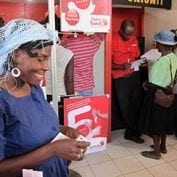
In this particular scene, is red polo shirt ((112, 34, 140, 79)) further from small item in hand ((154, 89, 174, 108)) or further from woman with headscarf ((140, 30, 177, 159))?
small item in hand ((154, 89, 174, 108))

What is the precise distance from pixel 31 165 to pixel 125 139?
239 cm

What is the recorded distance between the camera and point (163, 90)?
2.57 m

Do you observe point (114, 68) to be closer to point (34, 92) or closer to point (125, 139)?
point (125, 139)

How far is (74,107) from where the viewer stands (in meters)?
2.48

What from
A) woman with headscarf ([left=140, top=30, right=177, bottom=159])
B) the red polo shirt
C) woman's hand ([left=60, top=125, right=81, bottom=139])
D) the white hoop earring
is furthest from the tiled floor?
the white hoop earring

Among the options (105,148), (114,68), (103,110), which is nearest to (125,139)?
(105,148)

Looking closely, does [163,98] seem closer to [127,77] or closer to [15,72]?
[127,77]

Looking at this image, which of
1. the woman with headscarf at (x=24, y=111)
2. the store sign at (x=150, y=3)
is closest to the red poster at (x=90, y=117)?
the store sign at (x=150, y=3)

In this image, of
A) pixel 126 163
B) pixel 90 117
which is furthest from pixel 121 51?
pixel 126 163

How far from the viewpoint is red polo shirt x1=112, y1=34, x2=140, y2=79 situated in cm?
300

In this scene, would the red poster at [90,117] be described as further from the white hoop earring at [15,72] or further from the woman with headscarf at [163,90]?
the white hoop earring at [15,72]

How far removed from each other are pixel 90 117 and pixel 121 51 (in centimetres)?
94

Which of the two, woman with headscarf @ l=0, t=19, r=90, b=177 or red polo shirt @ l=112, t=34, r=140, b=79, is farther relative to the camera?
red polo shirt @ l=112, t=34, r=140, b=79

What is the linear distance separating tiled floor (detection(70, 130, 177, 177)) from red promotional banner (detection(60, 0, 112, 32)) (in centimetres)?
137
